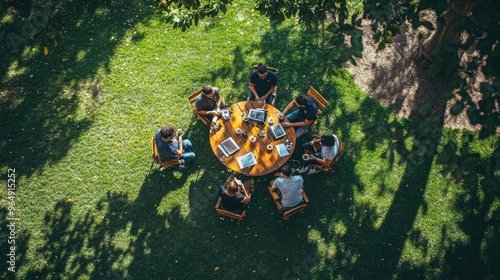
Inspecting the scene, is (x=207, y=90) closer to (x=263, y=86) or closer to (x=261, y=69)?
(x=261, y=69)

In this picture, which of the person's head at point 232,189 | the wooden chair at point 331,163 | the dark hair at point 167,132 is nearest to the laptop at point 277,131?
the wooden chair at point 331,163

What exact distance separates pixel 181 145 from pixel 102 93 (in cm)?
332

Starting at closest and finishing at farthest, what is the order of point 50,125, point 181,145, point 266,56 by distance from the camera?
point 181,145 < point 50,125 < point 266,56

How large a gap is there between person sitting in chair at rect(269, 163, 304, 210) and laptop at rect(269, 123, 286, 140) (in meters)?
0.94

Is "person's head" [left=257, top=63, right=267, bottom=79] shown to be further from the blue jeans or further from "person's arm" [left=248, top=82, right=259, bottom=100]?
the blue jeans

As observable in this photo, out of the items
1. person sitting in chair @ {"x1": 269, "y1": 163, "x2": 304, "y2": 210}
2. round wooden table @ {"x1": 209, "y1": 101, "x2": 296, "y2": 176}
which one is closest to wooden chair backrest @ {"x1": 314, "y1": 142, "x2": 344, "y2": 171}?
round wooden table @ {"x1": 209, "y1": 101, "x2": 296, "y2": 176}

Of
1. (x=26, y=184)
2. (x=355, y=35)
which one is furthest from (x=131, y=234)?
(x=355, y=35)

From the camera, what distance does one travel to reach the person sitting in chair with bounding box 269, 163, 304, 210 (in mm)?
7691

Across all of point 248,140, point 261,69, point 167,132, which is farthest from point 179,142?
point 261,69

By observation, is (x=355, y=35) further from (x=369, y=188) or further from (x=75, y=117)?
(x=75, y=117)

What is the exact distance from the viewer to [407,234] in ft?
27.8

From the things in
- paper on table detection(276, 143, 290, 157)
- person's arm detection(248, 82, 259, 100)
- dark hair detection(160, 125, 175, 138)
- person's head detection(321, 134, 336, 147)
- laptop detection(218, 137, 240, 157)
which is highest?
dark hair detection(160, 125, 175, 138)

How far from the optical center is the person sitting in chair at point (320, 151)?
802 cm

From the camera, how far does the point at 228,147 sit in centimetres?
834
